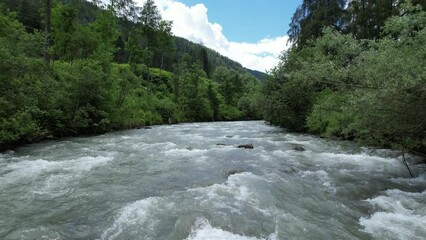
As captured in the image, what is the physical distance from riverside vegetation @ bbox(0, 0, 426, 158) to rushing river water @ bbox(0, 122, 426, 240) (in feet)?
6.75

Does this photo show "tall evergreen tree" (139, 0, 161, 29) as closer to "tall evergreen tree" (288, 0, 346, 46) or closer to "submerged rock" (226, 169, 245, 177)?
"tall evergreen tree" (288, 0, 346, 46)

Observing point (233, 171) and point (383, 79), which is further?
point (233, 171)

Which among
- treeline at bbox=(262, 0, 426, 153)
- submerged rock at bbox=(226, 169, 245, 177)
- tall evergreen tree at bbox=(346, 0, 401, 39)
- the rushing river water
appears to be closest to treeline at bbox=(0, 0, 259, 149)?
the rushing river water

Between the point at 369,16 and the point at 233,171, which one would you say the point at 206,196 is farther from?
the point at 369,16

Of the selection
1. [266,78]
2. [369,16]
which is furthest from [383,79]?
[369,16]

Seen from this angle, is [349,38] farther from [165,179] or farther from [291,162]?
[165,179]

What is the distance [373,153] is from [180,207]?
13152mm

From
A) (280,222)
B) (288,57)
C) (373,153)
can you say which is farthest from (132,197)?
(288,57)

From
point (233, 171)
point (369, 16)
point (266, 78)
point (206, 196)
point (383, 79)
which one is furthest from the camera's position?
point (369, 16)

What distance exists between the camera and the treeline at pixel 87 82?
16.9 m

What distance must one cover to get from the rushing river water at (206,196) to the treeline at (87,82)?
3.39m

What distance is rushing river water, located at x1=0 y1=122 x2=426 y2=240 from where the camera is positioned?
7453 mm

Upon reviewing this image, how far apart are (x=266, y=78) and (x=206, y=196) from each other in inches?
980

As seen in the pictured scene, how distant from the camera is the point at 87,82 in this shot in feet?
79.0
